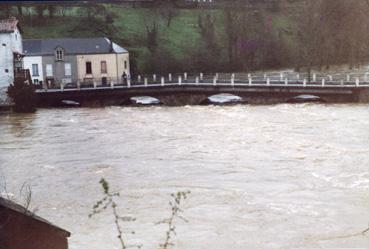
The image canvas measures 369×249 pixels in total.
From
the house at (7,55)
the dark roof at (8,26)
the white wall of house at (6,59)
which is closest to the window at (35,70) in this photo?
the house at (7,55)

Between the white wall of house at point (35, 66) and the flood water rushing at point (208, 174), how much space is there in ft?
31.8

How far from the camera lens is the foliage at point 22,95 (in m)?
30.0

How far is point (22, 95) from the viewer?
99.1 ft

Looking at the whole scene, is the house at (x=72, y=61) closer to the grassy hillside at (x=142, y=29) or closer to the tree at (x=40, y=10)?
the grassy hillside at (x=142, y=29)

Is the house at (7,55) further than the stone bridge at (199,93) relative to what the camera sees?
Yes

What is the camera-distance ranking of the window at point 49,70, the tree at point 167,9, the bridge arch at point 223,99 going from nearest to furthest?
the bridge arch at point 223,99, the window at point 49,70, the tree at point 167,9

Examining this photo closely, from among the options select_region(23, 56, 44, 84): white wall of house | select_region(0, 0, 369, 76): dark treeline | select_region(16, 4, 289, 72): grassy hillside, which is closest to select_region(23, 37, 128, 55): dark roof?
select_region(23, 56, 44, 84): white wall of house

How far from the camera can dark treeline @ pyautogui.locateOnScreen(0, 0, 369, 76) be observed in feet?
133

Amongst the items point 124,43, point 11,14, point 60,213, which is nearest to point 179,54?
point 124,43

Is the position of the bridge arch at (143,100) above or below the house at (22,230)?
below

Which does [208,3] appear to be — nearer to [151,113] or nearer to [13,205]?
[151,113]

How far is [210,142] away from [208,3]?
98.6 ft

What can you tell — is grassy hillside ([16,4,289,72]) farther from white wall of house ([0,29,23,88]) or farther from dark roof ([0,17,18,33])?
white wall of house ([0,29,23,88])

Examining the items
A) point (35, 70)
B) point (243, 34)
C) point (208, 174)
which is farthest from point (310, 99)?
point (208, 174)
